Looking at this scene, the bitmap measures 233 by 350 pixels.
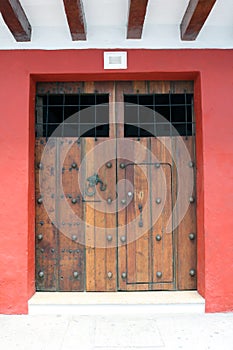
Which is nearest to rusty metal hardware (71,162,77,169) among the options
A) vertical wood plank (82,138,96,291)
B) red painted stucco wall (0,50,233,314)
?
vertical wood plank (82,138,96,291)

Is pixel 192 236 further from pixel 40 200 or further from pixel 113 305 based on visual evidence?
pixel 40 200

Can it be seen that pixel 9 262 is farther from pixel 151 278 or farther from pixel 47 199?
pixel 151 278

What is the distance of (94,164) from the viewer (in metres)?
3.77

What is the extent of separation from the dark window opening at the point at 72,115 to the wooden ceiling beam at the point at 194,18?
996mm

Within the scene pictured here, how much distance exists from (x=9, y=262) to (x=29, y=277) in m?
0.24

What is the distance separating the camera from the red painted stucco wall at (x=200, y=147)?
3469 mm

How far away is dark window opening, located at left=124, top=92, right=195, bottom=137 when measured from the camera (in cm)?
382

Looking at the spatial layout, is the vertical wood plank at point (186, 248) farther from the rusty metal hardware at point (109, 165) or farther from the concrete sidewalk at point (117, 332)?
the rusty metal hardware at point (109, 165)

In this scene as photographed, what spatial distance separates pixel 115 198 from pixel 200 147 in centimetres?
98

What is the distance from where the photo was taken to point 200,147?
11.8 ft

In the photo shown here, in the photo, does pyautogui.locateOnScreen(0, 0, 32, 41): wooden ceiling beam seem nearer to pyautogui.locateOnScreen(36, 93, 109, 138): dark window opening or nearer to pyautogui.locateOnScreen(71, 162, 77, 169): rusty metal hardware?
pyautogui.locateOnScreen(36, 93, 109, 138): dark window opening

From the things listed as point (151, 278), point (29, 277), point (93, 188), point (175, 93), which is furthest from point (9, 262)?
point (175, 93)

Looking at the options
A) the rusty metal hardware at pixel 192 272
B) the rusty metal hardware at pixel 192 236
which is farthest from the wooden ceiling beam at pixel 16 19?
the rusty metal hardware at pixel 192 272

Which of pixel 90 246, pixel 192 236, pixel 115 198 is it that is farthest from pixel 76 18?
pixel 192 236
